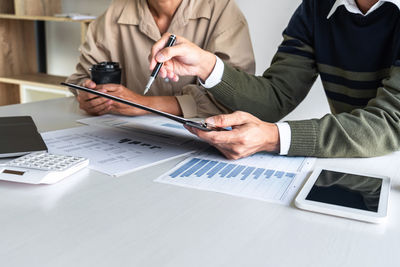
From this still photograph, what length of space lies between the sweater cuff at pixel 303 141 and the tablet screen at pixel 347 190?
0.10 metres

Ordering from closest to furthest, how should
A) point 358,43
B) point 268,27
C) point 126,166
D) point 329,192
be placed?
point 329,192, point 126,166, point 358,43, point 268,27

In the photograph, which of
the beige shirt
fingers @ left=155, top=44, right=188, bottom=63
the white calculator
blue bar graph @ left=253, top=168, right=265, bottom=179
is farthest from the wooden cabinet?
blue bar graph @ left=253, top=168, right=265, bottom=179

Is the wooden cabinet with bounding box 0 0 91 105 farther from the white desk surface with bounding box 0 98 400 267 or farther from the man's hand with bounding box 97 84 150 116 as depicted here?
the white desk surface with bounding box 0 98 400 267

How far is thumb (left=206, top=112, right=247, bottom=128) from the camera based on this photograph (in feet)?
2.81

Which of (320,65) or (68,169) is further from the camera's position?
(320,65)

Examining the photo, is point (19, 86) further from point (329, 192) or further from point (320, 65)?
point (329, 192)

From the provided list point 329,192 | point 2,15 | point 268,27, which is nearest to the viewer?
point 329,192

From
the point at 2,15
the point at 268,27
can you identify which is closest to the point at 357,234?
the point at 268,27

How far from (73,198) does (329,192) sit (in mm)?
404

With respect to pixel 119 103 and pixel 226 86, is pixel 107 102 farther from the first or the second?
pixel 226 86

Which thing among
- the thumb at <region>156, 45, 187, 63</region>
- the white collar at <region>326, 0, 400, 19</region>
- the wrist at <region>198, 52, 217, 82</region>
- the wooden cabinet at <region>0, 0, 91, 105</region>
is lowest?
the wooden cabinet at <region>0, 0, 91, 105</region>

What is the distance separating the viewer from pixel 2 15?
2.90m

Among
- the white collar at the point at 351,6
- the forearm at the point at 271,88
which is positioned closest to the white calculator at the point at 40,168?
the forearm at the point at 271,88

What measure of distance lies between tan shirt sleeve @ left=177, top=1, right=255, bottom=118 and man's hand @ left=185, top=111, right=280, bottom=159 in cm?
40
